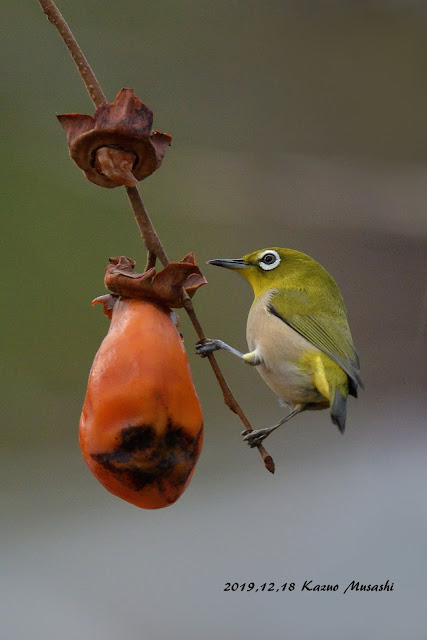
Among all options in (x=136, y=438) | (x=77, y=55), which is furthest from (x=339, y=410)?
(x=77, y=55)

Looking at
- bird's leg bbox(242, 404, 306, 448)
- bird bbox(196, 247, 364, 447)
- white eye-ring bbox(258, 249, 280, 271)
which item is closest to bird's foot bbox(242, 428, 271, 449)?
bird's leg bbox(242, 404, 306, 448)

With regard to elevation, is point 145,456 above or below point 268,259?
below

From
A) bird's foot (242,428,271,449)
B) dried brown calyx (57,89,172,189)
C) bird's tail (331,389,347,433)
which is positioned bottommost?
bird's tail (331,389,347,433)

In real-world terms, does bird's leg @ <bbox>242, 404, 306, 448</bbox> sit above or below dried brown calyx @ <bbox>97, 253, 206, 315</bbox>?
below

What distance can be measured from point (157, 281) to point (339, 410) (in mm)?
194

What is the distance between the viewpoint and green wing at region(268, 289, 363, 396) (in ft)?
2.42

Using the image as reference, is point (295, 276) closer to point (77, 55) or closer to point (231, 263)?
point (231, 263)

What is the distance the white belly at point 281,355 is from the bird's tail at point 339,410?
0.20ft

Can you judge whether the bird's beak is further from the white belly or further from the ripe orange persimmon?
the ripe orange persimmon

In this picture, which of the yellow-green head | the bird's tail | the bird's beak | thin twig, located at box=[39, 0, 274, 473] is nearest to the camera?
thin twig, located at box=[39, 0, 274, 473]

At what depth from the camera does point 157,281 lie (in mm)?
474

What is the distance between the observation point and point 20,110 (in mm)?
2502

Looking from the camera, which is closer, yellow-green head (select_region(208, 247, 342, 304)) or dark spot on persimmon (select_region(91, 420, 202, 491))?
dark spot on persimmon (select_region(91, 420, 202, 491))

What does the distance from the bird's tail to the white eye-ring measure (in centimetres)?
15
